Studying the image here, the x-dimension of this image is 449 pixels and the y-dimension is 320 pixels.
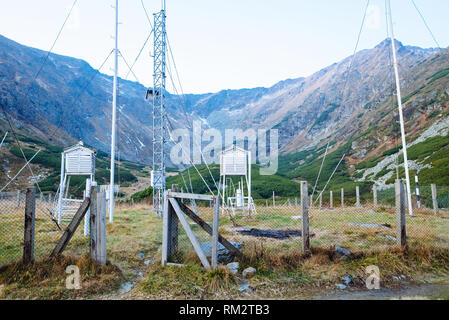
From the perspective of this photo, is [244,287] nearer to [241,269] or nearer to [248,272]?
[248,272]

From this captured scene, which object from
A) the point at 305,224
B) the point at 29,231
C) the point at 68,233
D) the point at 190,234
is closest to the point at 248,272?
the point at 190,234

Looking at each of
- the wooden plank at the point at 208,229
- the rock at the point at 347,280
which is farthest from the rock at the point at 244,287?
the rock at the point at 347,280

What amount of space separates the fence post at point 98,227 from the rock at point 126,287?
0.74 m

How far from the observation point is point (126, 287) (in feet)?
20.2

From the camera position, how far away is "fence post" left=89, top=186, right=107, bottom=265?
6.66 meters

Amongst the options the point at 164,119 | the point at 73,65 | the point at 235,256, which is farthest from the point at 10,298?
the point at 73,65

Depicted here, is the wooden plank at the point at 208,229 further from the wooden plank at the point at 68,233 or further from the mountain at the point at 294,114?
the mountain at the point at 294,114

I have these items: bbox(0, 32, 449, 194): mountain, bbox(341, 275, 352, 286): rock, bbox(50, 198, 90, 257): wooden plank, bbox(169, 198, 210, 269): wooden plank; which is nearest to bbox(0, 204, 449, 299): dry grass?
bbox(341, 275, 352, 286): rock

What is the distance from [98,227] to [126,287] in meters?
1.45

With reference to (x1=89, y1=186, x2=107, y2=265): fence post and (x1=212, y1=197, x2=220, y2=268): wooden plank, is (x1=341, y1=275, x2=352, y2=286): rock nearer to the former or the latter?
(x1=212, y1=197, x2=220, y2=268): wooden plank

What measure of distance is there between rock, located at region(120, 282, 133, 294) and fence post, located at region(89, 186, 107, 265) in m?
0.74

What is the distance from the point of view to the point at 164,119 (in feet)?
59.9

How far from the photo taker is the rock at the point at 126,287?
19.6ft

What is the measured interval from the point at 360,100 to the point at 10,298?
174172 millimetres
